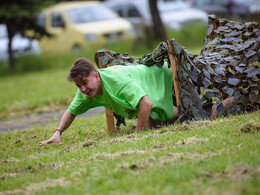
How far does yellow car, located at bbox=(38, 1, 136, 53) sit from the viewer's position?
18.9 m

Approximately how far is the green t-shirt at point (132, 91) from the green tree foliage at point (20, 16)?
1378 centimetres

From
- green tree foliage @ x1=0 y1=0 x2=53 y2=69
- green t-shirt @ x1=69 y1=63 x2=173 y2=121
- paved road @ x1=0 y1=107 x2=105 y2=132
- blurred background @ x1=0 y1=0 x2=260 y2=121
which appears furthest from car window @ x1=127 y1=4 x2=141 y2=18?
green t-shirt @ x1=69 y1=63 x2=173 y2=121

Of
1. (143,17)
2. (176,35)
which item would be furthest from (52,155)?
(143,17)

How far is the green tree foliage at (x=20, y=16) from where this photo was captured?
1883 cm

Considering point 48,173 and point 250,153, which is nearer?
point 250,153

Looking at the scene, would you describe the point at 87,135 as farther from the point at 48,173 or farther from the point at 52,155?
the point at 48,173

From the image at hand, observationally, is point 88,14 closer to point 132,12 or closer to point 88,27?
point 88,27

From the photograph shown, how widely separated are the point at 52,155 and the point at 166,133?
1343mm

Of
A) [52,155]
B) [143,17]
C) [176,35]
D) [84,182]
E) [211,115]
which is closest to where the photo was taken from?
[84,182]

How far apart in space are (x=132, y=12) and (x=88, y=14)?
8.29ft

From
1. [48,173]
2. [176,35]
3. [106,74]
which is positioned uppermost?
[106,74]

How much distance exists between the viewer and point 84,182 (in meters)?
3.90

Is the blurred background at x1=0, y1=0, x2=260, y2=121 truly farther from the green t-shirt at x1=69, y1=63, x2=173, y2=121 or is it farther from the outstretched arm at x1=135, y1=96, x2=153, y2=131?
the outstretched arm at x1=135, y1=96, x2=153, y2=131

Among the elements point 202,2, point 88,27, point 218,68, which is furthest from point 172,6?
point 218,68
